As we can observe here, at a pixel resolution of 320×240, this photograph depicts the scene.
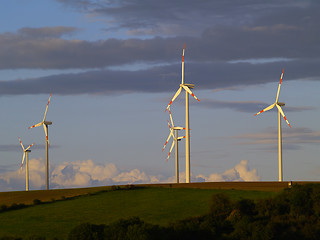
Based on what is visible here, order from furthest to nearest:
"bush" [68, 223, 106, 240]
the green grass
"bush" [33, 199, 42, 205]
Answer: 1. "bush" [33, 199, 42, 205]
2. the green grass
3. "bush" [68, 223, 106, 240]

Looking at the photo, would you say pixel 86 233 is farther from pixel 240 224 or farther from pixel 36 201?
pixel 36 201

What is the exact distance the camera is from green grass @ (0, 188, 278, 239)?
86.2 m

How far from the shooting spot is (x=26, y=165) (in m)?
152

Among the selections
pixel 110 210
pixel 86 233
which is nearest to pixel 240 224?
pixel 110 210

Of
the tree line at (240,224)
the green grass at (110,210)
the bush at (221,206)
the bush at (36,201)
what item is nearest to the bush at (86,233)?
the tree line at (240,224)

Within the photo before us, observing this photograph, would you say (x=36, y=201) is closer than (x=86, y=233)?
No

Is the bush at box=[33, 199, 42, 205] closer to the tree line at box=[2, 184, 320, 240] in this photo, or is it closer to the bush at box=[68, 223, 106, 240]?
the tree line at box=[2, 184, 320, 240]

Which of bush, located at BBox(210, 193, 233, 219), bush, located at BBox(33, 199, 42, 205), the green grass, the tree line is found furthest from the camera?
bush, located at BBox(33, 199, 42, 205)

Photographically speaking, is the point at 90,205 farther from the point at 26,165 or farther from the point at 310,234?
the point at 26,165

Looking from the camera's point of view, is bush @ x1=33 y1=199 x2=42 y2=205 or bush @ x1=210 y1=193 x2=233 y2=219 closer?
bush @ x1=210 y1=193 x2=233 y2=219

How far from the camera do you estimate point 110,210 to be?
96750 mm

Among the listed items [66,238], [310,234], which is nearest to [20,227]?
[66,238]

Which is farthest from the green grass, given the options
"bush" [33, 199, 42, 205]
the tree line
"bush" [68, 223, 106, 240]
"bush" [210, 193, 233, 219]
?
"bush" [68, 223, 106, 240]

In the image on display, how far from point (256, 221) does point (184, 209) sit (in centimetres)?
1249
